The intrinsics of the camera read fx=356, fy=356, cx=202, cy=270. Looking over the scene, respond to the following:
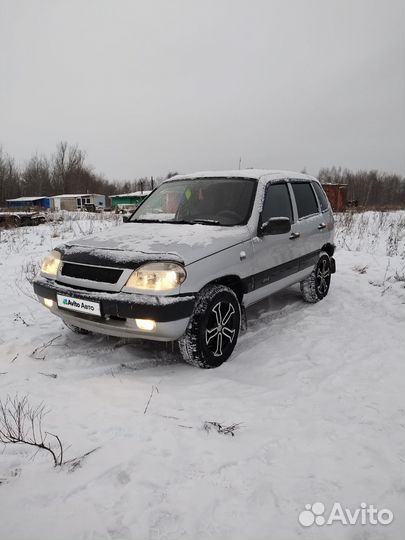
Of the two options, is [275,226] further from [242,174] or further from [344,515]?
[344,515]

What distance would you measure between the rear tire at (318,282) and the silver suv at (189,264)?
593mm

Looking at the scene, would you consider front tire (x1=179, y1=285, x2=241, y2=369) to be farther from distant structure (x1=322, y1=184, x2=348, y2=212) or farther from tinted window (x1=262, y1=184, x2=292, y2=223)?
distant structure (x1=322, y1=184, x2=348, y2=212)

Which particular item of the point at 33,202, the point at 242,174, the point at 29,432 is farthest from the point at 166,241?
the point at 33,202

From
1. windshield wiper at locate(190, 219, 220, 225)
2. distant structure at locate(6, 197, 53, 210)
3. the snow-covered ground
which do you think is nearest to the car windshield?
windshield wiper at locate(190, 219, 220, 225)

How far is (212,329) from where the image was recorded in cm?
323

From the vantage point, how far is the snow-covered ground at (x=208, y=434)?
1687mm

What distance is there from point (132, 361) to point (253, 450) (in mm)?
1567

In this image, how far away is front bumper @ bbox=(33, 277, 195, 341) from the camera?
2832mm

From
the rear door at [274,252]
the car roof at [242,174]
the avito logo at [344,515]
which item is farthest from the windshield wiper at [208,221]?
the avito logo at [344,515]

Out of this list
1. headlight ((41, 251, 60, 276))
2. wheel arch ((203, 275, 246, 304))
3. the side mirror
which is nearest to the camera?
wheel arch ((203, 275, 246, 304))

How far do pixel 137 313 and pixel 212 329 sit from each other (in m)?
0.74

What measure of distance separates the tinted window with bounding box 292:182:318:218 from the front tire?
1.98 metres

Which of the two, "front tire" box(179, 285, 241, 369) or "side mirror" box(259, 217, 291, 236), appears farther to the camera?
"side mirror" box(259, 217, 291, 236)

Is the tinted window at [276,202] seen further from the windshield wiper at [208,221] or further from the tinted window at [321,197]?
the tinted window at [321,197]
